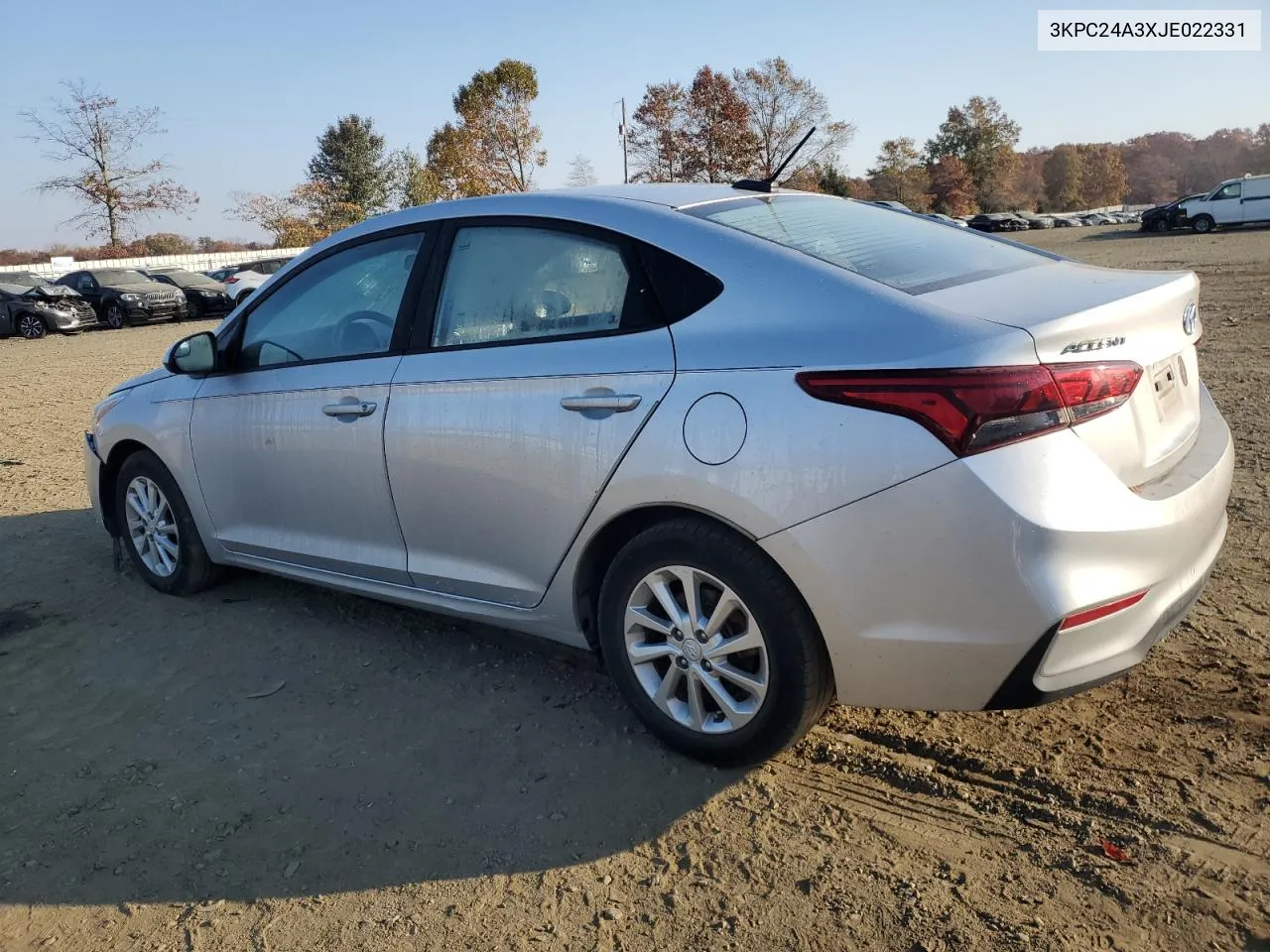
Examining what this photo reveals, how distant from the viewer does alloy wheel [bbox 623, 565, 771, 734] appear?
2758 mm

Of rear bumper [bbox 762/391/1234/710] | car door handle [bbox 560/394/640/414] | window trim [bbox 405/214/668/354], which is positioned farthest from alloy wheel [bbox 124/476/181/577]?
rear bumper [bbox 762/391/1234/710]

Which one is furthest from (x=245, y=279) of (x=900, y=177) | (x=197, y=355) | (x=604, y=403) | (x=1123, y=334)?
(x=900, y=177)

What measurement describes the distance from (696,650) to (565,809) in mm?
581

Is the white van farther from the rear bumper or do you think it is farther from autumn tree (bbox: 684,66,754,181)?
the rear bumper

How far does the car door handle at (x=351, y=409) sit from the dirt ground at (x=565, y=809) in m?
0.97

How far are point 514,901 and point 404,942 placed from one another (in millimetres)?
274

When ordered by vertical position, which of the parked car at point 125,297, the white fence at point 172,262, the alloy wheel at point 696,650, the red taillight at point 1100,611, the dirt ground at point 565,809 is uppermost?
the white fence at point 172,262

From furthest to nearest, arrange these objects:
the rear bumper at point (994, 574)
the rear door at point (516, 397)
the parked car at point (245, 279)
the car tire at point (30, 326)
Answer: the parked car at point (245, 279)
the car tire at point (30, 326)
the rear door at point (516, 397)
the rear bumper at point (994, 574)

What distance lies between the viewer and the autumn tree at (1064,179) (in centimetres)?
10612

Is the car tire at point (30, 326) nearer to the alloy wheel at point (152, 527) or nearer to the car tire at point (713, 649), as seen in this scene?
the alloy wheel at point (152, 527)

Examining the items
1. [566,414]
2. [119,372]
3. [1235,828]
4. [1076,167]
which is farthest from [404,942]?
[1076,167]

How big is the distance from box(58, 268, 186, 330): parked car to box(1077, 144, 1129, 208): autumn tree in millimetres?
107362

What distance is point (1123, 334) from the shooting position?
2557 millimetres

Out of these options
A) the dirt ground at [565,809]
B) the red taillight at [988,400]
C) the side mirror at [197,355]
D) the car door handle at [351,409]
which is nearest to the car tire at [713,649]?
the dirt ground at [565,809]
